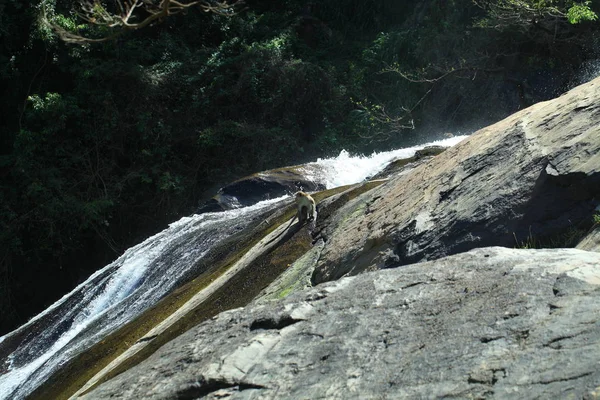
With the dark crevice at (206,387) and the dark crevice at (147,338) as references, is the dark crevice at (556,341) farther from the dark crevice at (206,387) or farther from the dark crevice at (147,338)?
the dark crevice at (147,338)

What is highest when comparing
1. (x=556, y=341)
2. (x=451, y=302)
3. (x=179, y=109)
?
(x=179, y=109)

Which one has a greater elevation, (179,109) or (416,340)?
(179,109)

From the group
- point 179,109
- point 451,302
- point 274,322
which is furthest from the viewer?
point 179,109

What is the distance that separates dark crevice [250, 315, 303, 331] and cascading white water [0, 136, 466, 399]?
16.9 feet

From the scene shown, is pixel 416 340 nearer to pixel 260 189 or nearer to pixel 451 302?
pixel 451 302

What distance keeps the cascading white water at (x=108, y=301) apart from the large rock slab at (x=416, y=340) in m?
4.91

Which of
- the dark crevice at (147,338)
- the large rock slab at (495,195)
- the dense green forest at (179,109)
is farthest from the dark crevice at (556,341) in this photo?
the dense green forest at (179,109)

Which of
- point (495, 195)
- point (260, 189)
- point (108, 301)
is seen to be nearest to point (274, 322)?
point (495, 195)

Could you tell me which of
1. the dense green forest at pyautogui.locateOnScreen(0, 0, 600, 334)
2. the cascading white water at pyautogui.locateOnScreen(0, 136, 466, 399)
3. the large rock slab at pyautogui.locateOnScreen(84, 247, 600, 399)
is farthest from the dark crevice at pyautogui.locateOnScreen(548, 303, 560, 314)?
the dense green forest at pyautogui.locateOnScreen(0, 0, 600, 334)

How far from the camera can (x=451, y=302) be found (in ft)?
15.1

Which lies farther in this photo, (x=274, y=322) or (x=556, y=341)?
(x=274, y=322)

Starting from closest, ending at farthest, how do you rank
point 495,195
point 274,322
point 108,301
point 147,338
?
1. point 274,322
2. point 495,195
3. point 147,338
4. point 108,301

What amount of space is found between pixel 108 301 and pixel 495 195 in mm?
7357

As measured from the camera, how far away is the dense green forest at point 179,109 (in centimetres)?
2023
